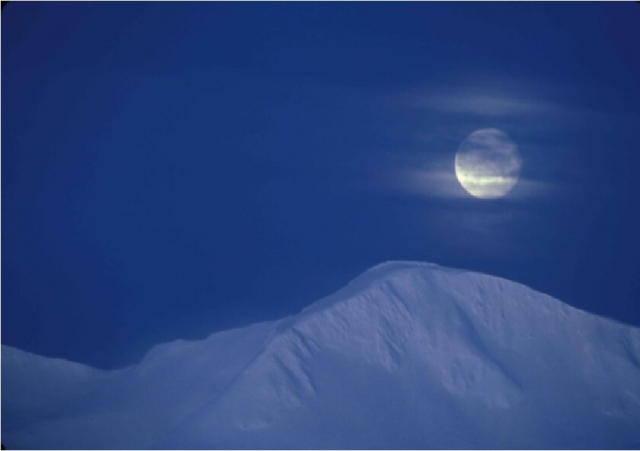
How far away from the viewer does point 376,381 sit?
4840mm

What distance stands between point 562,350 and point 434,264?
110 cm

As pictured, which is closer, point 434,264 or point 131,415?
point 131,415

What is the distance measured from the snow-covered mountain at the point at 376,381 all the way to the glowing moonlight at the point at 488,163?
0.65m

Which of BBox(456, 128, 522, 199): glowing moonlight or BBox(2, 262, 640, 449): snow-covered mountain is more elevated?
BBox(456, 128, 522, 199): glowing moonlight

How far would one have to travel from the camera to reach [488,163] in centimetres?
Answer: 502

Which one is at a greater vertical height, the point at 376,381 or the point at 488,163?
the point at 488,163

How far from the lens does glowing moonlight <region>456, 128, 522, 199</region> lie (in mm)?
5023

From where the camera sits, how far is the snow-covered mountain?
4633 mm

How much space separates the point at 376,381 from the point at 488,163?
1731mm

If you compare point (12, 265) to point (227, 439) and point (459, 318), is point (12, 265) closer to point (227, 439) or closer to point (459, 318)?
point (227, 439)

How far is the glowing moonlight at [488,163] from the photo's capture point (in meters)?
5.02

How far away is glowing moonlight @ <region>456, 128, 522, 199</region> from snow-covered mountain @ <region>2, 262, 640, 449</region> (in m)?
0.65

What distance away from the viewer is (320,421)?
4.65 meters

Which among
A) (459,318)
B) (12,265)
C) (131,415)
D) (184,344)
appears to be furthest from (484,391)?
(12,265)
